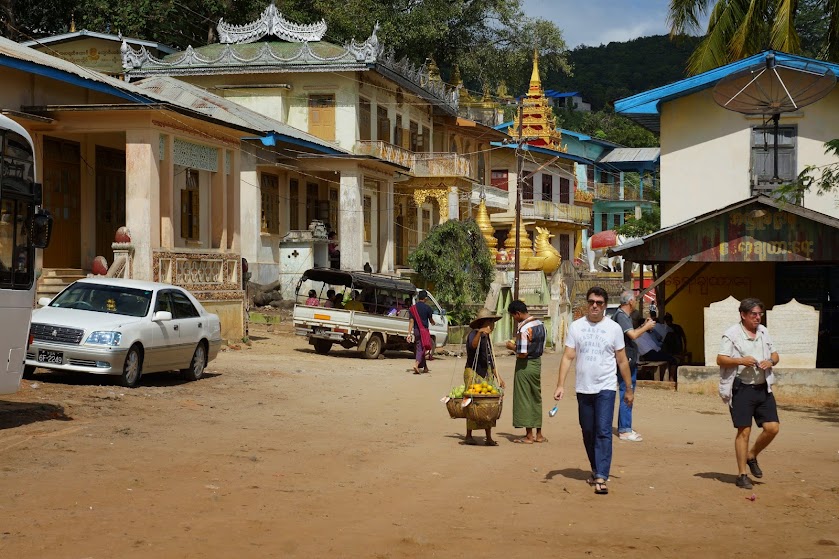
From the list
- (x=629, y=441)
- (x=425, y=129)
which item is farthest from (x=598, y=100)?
(x=629, y=441)

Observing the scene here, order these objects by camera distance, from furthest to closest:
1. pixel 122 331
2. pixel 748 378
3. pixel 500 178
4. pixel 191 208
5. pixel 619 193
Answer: pixel 619 193, pixel 500 178, pixel 191 208, pixel 122 331, pixel 748 378

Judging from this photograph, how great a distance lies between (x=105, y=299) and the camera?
1727 cm

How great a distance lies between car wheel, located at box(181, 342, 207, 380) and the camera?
61.3 feet

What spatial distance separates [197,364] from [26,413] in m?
5.64

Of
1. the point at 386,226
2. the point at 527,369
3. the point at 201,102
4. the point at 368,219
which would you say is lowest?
the point at 527,369

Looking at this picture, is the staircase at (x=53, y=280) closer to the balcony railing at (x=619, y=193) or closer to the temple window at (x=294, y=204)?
the temple window at (x=294, y=204)

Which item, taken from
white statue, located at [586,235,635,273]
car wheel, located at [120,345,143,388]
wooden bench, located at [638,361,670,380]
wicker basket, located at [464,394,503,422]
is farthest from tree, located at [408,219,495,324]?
white statue, located at [586,235,635,273]

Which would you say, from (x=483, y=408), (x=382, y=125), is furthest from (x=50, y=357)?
(x=382, y=125)

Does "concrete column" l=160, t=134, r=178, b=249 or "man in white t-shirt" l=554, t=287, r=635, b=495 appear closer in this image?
"man in white t-shirt" l=554, t=287, r=635, b=495

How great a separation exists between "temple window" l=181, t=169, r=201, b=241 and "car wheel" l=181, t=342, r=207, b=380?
1047 cm

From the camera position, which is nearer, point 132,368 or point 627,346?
point 627,346

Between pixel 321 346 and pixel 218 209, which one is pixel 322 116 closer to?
pixel 218 209

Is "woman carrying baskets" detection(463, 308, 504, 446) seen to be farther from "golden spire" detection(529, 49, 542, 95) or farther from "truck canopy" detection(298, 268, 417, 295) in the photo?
"golden spire" detection(529, 49, 542, 95)

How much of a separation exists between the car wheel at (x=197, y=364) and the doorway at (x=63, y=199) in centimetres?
706
